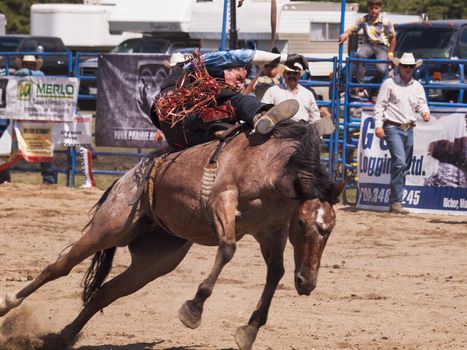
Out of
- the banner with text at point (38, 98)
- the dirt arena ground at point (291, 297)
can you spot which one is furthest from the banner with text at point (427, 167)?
the banner with text at point (38, 98)

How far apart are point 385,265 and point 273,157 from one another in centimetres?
370

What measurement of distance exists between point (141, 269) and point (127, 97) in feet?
24.8

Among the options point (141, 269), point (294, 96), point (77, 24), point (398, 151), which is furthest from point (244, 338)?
point (77, 24)

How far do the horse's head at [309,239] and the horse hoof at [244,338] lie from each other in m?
0.51

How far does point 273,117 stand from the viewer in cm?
581

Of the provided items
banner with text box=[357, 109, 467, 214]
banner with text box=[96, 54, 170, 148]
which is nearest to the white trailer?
banner with text box=[96, 54, 170, 148]

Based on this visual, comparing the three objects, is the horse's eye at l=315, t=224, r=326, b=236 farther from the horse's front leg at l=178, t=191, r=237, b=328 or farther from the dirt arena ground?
the dirt arena ground

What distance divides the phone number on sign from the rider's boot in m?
6.63

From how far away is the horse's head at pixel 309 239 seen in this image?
18.0ft

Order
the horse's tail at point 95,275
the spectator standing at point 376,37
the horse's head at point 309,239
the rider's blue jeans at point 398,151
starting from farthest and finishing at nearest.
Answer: the spectator standing at point 376,37 < the rider's blue jeans at point 398,151 < the horse's tail at point 95,275 < the horse's head at point 309,239

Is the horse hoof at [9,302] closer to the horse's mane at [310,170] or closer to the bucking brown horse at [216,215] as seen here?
the bucking brown horse at [216,215]

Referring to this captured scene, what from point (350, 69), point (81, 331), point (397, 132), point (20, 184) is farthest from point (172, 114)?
point (20, 184)

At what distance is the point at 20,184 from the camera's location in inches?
567

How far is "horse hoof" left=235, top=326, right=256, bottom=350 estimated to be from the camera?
19.1 feet
